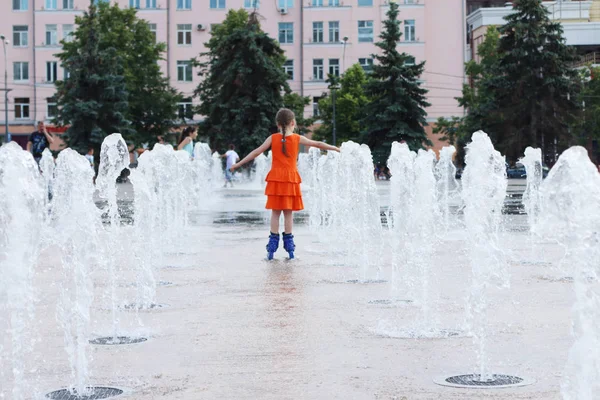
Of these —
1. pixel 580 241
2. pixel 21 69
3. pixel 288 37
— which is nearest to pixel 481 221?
pixel 580 241

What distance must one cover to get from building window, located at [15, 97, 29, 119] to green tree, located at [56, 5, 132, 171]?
16.9 m

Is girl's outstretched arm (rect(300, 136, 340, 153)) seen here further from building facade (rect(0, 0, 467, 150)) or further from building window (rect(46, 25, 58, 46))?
building window (rect(46, 25, 58, 46))

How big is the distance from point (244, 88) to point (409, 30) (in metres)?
19.9

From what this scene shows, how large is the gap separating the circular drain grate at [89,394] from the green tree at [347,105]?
6789cm

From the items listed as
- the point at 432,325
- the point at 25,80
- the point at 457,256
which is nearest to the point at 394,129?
the point at 25,80

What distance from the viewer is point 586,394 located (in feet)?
14.7

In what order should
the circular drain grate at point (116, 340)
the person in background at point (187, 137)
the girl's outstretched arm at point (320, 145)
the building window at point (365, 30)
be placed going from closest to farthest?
1. the circular drain grate at point (116, 340)
2. the girl's outstretched arm at point (320, 145)
3. the person in background at point (187, 137)
4. the building window at point (365, 30)

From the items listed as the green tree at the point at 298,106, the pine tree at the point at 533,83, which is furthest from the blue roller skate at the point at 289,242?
the green tree at the point at 298,106

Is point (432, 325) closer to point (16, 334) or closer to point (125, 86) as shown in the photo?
point (16, 334)

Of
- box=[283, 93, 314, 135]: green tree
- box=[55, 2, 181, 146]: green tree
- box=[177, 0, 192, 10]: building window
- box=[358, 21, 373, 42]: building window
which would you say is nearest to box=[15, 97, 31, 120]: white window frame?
box=[55, 2, 181, 146]: green tree

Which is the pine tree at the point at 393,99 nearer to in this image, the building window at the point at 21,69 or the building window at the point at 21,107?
the building window at the point at 21,107

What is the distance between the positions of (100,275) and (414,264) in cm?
309

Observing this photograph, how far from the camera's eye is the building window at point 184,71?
8200cm

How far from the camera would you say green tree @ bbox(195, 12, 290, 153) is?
63.9m
